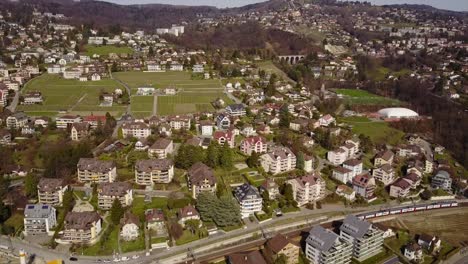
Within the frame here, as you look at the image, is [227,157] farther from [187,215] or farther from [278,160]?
[187,215]

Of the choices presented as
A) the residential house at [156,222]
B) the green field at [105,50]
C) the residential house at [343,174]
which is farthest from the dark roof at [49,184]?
the green field at [105,50]

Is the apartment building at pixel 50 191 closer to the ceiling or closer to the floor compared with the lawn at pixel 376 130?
closer to the floor

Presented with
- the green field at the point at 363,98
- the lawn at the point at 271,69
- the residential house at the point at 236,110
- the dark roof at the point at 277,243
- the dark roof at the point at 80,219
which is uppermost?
the lawn at the point at 271,69

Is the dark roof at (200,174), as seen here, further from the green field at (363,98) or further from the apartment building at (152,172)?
the green field at (363,98)

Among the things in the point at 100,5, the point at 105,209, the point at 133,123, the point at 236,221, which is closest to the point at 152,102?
the point at 133,123

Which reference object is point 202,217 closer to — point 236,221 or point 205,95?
point 236,221

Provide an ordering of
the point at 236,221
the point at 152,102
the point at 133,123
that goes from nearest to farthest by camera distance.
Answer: the point at 236,221 < the point at 133,123 < the point at 152,102
